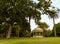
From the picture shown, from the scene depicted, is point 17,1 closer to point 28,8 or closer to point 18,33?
point 28,8

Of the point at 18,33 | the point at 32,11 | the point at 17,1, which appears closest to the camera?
the point at 17,1

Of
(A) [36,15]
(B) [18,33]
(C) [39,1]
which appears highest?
(C) [39,1]

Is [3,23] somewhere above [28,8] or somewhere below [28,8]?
below

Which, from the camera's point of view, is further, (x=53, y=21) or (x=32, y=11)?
(x=53, y=21)

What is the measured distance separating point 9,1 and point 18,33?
22685 mm

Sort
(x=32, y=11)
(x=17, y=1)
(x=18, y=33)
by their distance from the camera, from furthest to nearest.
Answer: (x=18, y=33) < (x=32, y=11) < (x=17, y=1)

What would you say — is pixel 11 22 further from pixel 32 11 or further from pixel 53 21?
pixel 53 21

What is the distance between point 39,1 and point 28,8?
9.29 feet

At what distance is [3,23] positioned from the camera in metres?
44.6

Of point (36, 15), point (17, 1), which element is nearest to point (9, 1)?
point (17, 1)

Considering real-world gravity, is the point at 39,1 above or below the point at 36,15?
above

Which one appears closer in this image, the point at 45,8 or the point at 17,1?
the point at 17,1

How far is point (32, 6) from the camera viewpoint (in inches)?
1667

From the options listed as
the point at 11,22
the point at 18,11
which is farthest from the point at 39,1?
the point at 11,22
